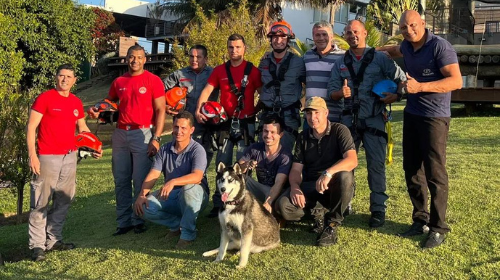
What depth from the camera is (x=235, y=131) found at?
252 inches

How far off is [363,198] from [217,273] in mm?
2808

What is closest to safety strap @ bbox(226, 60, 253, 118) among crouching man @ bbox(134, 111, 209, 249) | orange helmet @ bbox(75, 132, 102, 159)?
crouching man @ bbox(134, 111, 209, 249)

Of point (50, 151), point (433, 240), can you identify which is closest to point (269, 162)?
point (433, 240)

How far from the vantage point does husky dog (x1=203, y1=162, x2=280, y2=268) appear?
195 inches

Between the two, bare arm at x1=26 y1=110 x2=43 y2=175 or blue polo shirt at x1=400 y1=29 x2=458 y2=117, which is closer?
blue polo shirt at x1=400 y1=29 x2=458 y2=117

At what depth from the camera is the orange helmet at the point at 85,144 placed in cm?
629

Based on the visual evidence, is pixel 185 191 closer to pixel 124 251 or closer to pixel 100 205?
pixel 124 251

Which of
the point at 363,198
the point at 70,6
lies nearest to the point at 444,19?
the point at 70,6

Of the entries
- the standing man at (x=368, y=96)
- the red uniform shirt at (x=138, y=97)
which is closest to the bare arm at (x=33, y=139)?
the red uniform shirt at (x=138, y=97)

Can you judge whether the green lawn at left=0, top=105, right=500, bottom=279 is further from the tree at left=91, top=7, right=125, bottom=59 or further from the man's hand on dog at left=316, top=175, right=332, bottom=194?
the tree at left=91, top=7, right=125, bottom=59

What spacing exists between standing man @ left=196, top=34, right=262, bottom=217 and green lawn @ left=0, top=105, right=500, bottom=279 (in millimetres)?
1231

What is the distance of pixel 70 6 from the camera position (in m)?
25.2

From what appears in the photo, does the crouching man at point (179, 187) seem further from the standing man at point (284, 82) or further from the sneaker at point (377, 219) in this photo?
the sneaker at point (377, 219)

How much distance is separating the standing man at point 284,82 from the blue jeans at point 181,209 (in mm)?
1289
